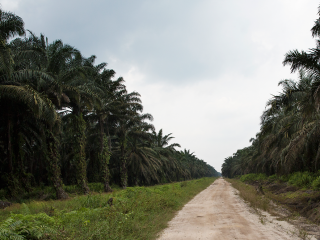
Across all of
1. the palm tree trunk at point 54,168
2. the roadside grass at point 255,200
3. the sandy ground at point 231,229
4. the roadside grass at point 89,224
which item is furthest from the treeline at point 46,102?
the roadside grass at point 255,200

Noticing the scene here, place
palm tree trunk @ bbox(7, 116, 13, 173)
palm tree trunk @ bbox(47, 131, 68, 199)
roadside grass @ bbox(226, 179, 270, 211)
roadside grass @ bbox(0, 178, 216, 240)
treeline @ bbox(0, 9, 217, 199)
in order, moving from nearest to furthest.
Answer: roadside grass @ bbox(0, 178, 216, 240) < roadside grass @ bbox(226, 179, 270, 211) < treeline @ bbox(0, 9, 217, 199) < palm tree trunk @ bbox(47, 131, 68, 199) < palm tree trunk @ bbox(7, 116, 13, 173)

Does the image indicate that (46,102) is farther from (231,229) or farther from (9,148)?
(231,229)

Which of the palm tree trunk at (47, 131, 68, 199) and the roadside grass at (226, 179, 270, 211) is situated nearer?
the roadside grass at (226, 179, 270, 211)

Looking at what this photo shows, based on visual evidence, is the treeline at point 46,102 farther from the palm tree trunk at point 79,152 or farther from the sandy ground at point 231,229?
the sandy ground at point 231,229

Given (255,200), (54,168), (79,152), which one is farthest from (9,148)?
(255,200)

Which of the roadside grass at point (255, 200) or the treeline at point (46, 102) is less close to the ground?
the treeline at point (46, 102)

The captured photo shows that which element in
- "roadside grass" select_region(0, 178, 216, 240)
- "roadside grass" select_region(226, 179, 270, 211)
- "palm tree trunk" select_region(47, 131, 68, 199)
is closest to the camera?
"roadside grass" select_region(0, 178, 216, 240)

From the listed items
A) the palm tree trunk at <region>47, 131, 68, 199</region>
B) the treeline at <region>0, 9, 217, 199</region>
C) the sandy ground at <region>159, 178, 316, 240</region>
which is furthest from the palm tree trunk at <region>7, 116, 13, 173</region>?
the sandy ground at <region>159, 178, 316, 240</region>

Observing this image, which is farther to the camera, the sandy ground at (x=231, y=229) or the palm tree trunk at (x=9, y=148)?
the palm tree trunk at (x=9, y=148)

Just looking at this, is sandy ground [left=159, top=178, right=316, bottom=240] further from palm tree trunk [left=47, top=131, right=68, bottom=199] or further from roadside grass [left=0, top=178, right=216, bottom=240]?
palm tree trunk [left=47, top=131, right=68, bottom=199]

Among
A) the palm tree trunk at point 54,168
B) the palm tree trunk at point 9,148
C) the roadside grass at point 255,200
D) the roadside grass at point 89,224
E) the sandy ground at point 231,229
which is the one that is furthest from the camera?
the palm tree trunk at point 9,148

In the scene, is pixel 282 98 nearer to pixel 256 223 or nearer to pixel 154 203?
pixel 256 223

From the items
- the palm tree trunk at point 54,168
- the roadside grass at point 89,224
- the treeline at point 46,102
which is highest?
the treeline at point 46,102

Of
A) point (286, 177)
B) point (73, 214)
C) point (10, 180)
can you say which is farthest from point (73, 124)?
point (286, 177)
